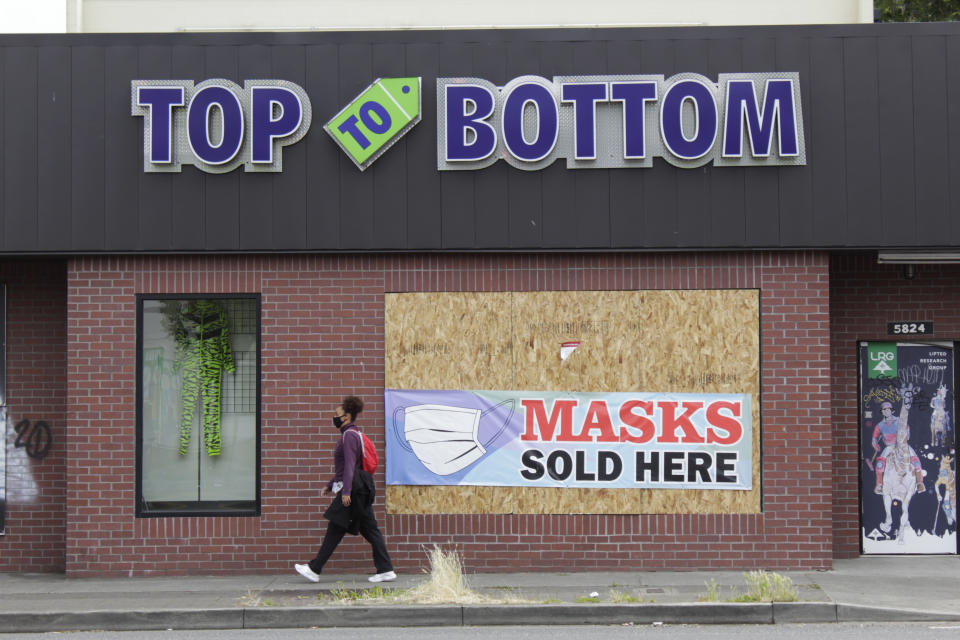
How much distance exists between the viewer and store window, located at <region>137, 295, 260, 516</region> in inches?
448

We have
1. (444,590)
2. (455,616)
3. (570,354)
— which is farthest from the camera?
(570,354)

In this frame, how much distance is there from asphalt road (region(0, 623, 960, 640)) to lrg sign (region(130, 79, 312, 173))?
4546 mm

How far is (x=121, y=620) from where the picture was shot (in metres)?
9.32

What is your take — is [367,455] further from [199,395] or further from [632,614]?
[632,614]

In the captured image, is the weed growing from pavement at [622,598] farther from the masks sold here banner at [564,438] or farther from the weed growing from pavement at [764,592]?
the masks sold here banner at [564,438]

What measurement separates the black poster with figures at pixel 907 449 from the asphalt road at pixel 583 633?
9.72 feet

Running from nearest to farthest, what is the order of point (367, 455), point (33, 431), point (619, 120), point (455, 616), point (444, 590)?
point (455, 616) < point (444, 590) < point (367, 455) < point (619, 120) < point (33, 431)

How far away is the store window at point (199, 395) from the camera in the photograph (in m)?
11.4

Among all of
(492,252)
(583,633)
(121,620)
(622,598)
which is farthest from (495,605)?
(492,252)

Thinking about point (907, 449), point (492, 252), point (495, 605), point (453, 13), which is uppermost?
point (453, 13)

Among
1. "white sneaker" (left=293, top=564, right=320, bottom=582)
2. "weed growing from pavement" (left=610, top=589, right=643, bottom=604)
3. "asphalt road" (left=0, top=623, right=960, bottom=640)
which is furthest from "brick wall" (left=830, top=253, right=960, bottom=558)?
"white sneaker" (left=293, top=564, right=320, bottom=582)

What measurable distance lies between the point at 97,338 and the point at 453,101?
4.32m

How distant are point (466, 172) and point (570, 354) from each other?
2.10m

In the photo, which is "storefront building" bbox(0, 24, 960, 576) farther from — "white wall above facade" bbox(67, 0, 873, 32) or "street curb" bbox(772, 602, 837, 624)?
"white wall above facade" bbox(67, 0, 873, 32)
